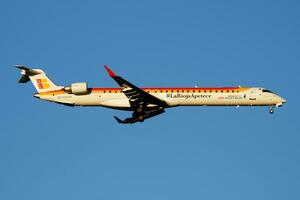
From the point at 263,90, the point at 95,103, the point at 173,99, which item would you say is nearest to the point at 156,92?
the point at 173,99

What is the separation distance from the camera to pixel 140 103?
60.6 m

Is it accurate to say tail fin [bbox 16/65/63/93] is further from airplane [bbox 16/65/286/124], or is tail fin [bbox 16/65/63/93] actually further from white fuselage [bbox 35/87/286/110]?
white fuselage [bbox 35/87/286/110]

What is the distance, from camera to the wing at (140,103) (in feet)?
191

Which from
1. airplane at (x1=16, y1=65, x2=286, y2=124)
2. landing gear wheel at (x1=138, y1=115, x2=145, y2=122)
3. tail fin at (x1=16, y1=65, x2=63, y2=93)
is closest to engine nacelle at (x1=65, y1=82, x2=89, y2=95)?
airplane at (x1=16, y1=65, x2=286, y2=124)

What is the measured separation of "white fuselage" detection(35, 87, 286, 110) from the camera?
61.8 m

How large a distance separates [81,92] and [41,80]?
14.8 ft

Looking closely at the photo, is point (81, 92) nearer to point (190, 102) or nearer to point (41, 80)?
point (41, 80)

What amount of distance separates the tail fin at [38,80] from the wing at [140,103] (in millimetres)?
6927

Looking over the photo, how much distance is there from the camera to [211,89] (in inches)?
2466

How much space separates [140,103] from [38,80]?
10.2 m

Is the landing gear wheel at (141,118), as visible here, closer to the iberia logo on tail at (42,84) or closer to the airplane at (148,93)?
the airplane at (148,93)

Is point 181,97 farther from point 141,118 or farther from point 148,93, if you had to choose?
point 141,118

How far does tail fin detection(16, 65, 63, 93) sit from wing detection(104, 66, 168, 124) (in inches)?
273

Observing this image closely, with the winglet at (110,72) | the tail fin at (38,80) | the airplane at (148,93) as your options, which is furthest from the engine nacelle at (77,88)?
the winglet at (110,72)
